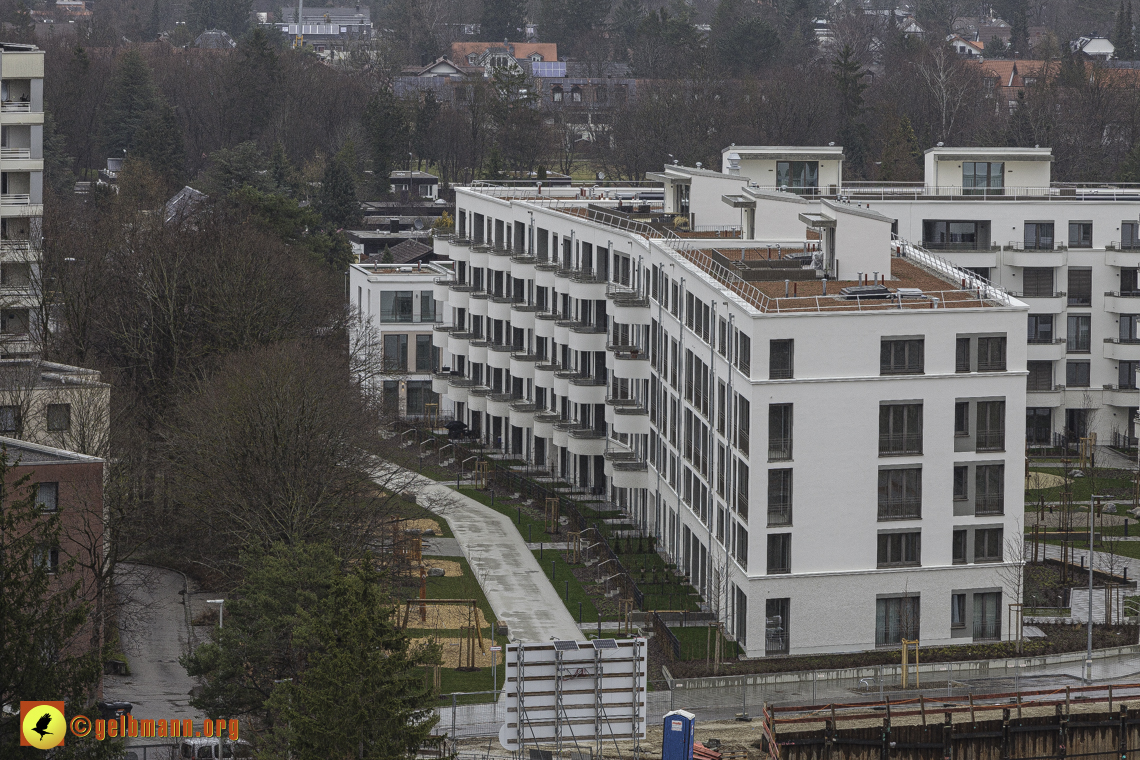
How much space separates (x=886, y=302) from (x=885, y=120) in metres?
114

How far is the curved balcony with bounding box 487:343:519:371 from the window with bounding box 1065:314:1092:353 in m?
31.7

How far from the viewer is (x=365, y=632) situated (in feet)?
150

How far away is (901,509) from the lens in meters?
69.7

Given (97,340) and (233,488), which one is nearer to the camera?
(233,488)

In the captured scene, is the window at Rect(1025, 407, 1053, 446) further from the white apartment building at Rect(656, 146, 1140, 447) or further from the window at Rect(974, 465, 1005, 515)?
the window at Rect(974, 465, 1005, 515)

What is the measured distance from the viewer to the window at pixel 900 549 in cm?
6979

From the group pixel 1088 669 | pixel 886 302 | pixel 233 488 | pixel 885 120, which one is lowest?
pixel 1088 669

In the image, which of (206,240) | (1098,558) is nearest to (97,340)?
(206,240)

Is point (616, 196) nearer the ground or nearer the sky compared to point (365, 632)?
nearer the sky

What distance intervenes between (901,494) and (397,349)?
5612 centimetres

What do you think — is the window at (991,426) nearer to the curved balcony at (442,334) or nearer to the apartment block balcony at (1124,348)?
the apartment block balcony at (1124,348)

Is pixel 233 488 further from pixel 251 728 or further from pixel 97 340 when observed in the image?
pixel 97 340

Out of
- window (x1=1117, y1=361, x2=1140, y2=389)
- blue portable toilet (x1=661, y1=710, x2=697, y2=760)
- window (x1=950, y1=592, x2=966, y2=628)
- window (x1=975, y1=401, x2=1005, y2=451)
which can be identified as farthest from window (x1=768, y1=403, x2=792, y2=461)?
window (x1=1117, y1=361, x2=1140, y2=389)

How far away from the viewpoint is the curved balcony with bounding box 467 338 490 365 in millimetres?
109188
